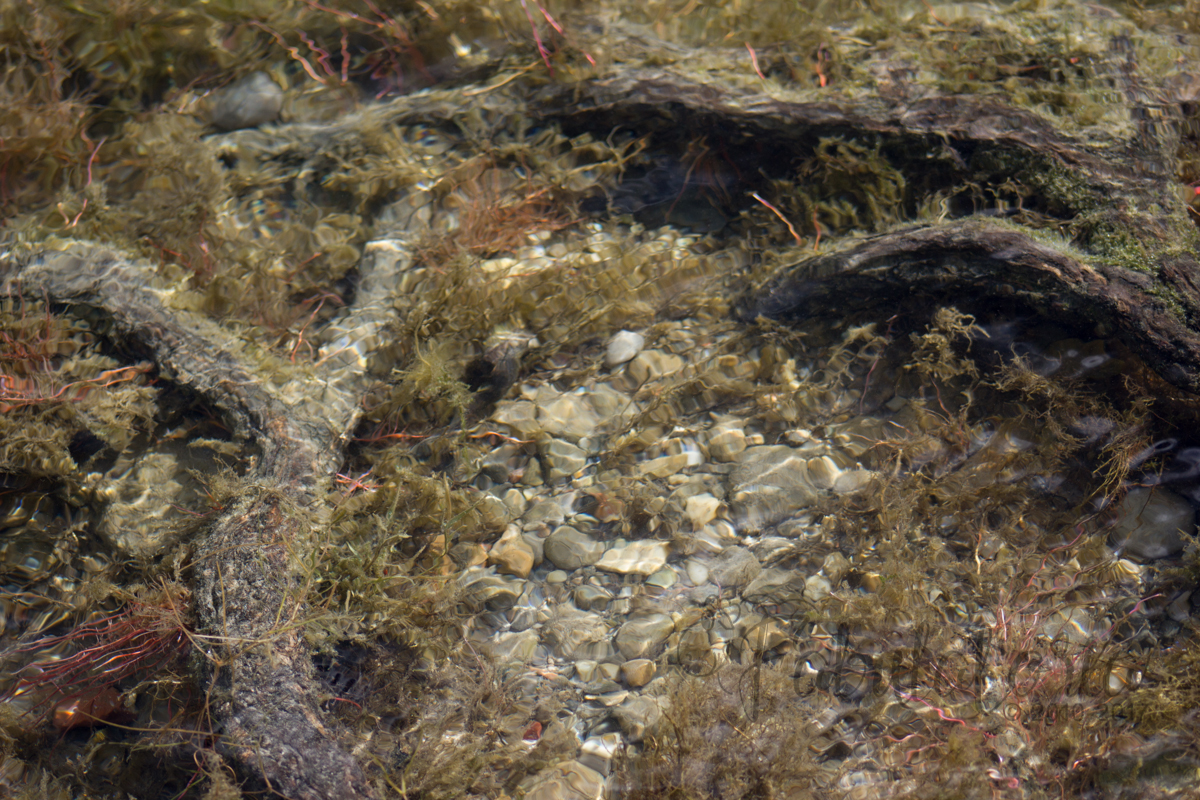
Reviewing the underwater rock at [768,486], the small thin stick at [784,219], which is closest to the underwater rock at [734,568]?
the underwater rock at [768,486]

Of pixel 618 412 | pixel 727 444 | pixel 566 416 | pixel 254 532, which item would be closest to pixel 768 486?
pixel 727 444

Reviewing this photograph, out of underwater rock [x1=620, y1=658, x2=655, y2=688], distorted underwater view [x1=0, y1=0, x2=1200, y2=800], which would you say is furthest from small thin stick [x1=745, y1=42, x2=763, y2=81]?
underwater rock [x1=620, y1=658, x2=655, y2=688]

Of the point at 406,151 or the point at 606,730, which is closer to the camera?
the point at 606,730

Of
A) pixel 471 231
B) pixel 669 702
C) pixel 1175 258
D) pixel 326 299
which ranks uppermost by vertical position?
pixel 1175 258

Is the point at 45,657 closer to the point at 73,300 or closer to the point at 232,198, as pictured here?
the point at 73,300

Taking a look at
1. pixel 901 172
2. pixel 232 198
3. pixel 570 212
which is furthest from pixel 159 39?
pixel 901 172

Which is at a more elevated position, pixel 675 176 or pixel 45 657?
pixel 675 176

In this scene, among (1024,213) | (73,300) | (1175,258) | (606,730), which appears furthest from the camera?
(73,300)

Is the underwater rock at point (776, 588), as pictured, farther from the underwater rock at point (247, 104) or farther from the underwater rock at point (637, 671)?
the underwater rock at point (247, 104)
